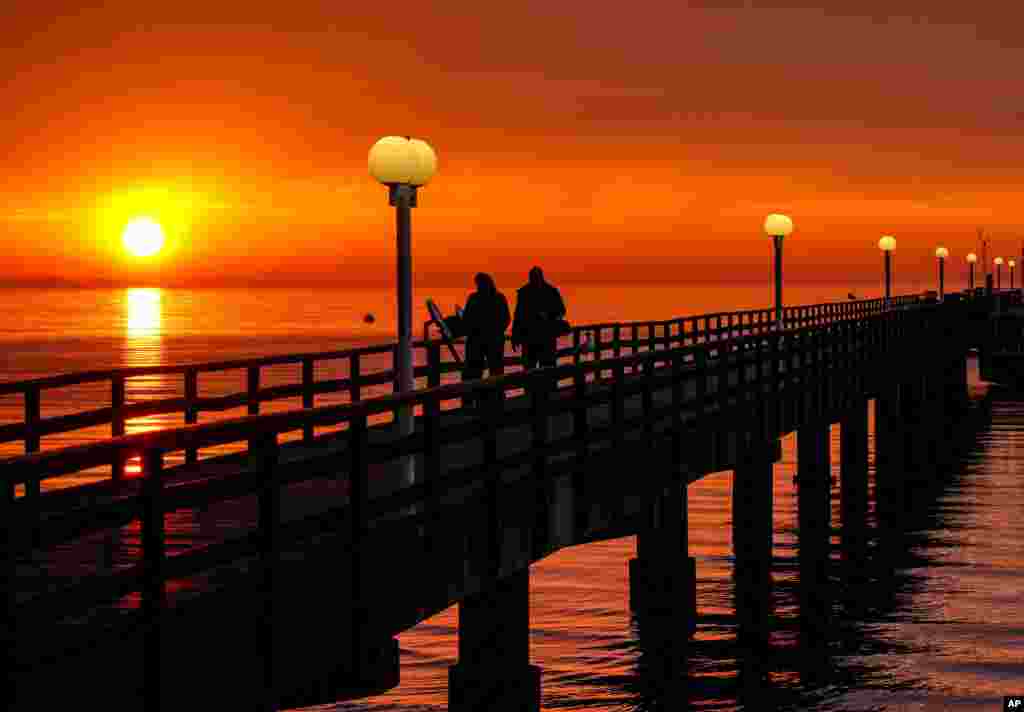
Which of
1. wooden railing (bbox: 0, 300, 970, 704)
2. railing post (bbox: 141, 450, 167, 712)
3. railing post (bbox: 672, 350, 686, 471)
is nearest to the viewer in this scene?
wooden railing (bbox: 0, 300, 970, 704)

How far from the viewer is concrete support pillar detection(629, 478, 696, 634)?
69.8ft

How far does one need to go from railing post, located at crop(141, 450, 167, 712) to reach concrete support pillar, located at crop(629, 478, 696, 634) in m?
13.0

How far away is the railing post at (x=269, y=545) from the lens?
9.35m

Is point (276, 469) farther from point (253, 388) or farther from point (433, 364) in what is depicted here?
point (433, 364)

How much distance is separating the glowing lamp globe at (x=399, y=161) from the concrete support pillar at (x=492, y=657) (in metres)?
3.30

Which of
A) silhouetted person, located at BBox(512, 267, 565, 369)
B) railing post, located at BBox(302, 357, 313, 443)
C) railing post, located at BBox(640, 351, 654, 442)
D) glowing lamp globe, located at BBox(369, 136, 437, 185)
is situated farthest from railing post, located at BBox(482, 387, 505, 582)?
silhouetted person, located at BBox(512, 267, 565, 369)

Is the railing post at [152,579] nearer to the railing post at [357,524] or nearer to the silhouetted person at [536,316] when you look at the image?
the railing post at [357,524]

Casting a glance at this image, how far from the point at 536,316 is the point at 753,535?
159 inches

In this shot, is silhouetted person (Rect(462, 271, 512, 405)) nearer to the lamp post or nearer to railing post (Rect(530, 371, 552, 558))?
the lamp post

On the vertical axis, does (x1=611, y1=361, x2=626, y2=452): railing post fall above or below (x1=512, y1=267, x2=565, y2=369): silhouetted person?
below

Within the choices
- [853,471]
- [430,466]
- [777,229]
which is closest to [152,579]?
[430,466]

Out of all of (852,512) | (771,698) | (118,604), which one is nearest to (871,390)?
(852,512)

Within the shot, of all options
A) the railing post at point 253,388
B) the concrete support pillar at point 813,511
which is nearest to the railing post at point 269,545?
the railing post at point 253,388

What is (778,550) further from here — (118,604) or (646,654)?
(118,604)
